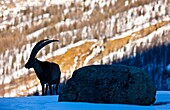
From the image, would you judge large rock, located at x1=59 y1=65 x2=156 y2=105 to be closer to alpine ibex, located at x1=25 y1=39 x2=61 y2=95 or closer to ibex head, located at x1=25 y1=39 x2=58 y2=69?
alpine ibex, located at x1=25 y1=39 x2=61 y2=95

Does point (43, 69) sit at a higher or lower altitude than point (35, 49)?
lower

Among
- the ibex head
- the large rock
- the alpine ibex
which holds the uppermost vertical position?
the ibex head

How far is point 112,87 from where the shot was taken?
40.0 ft

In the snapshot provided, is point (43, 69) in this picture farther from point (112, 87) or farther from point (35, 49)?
point (112, 87)

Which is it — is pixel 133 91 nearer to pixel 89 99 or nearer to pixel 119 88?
pixel 119 88

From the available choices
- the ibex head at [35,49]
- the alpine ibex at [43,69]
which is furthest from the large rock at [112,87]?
the ibex head at [35,49]

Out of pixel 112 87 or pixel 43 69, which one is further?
pixel 43 69

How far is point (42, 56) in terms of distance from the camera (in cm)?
19100

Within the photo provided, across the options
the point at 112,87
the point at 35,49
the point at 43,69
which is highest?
the point at 35,49

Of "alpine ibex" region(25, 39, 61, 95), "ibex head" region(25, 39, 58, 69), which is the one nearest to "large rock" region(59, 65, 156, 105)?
"alpine ibex" region(25, 39, 61, 95)

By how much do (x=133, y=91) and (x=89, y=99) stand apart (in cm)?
110

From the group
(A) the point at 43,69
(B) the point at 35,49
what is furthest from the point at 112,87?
(B) the point at 35,49

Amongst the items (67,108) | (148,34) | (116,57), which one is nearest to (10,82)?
(116,57)

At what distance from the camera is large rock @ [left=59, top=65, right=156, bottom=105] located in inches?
479
